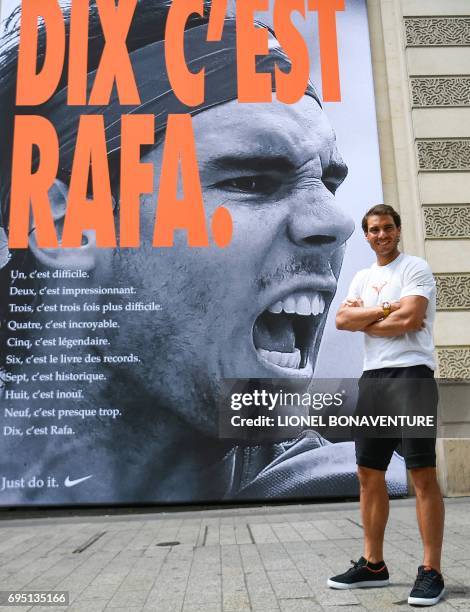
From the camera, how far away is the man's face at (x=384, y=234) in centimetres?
298

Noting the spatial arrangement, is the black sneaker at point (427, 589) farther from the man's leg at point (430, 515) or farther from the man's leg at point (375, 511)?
the man's leg at point (375, 511)

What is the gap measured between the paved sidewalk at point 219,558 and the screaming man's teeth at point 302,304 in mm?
2141

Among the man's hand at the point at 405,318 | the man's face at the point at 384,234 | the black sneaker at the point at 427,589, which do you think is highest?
the man's face at the point at 384,234

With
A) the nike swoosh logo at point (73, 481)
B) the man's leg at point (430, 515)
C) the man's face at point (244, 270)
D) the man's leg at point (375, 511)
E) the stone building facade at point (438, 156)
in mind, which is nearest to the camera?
the man's leg at point (430, 515)

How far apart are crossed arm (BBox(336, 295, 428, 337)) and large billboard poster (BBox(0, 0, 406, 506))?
3.24 meters

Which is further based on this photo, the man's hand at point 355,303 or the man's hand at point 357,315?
the man's hand at point 355,303

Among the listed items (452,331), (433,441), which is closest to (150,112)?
(452,331)

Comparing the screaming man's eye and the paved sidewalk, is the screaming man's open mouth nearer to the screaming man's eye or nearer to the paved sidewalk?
the screaming man's eye

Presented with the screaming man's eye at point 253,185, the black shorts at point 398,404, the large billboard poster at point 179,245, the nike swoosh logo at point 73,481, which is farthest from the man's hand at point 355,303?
the nike swoosh logo at point 73,481

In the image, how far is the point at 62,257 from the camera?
7012 mm

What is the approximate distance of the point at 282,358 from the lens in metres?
6.77

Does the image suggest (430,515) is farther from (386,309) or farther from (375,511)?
(386,309)

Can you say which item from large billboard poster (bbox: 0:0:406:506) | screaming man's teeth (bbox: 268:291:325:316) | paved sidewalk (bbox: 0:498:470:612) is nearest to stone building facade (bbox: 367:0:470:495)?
large billboard poster (bbox: 0:0:406:506)

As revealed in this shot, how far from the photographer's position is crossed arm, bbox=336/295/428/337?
9.02 feet
